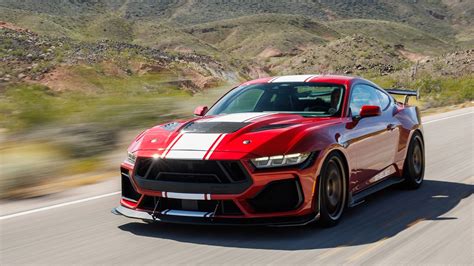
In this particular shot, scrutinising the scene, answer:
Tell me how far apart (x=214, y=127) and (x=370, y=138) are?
6.02 ft

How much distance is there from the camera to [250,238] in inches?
247

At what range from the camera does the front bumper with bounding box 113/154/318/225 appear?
600cm

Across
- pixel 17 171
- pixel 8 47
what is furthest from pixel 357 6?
pixel 17 171

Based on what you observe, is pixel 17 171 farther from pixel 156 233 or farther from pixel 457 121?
pixel 457 121

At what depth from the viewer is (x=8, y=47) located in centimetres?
5447

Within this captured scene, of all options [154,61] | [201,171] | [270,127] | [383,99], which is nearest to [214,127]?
[270,127]

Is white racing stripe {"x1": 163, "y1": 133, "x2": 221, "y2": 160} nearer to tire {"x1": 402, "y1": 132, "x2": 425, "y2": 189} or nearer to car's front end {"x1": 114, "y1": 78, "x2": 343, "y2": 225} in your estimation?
car's front end {"x1": 114, "y1": 78, "x2": 343, "y2": 225}

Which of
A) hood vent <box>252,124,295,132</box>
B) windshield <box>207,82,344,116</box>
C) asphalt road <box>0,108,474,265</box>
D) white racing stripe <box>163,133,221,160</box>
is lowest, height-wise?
asphalt road <box>0,108,474,265</box>

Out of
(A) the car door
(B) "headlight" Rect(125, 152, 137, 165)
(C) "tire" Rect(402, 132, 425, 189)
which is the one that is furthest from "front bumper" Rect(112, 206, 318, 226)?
(C) "tire" Rect(402, 132, 425, 189)

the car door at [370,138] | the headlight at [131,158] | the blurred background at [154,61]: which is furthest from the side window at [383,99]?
the blurred background at [154,61]

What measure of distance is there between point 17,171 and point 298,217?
4795 millimetres

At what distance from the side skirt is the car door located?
Result: 62 millimetres

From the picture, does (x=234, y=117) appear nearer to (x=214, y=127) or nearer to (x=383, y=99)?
(x=214, y=127)

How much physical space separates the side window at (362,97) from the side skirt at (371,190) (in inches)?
31.6
